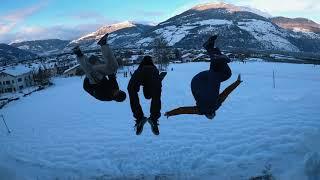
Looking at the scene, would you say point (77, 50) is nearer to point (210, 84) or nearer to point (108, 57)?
point (108, 57)

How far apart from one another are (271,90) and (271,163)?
26001 mm

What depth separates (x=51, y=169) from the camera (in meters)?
28.8

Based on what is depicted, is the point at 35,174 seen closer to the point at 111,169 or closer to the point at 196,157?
the point at 111,169

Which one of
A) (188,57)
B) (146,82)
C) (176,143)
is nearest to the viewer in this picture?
(146,82)

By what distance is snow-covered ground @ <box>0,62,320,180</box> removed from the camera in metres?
26.1

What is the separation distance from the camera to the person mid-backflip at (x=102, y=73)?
918 cm

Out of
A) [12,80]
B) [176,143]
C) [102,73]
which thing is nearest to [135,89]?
[102,73]

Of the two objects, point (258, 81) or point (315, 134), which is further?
point (258, 81)

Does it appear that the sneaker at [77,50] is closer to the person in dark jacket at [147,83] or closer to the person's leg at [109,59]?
the person's leg at [109,59]

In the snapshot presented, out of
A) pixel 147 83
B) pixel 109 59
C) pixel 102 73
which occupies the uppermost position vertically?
pixel 109 59

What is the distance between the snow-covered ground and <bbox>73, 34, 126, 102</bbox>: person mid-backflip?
52.0 ft

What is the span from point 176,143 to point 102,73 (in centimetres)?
2205

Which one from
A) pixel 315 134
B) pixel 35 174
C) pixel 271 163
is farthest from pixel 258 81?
pixel 35 174

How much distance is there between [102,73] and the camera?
955 centimetres
